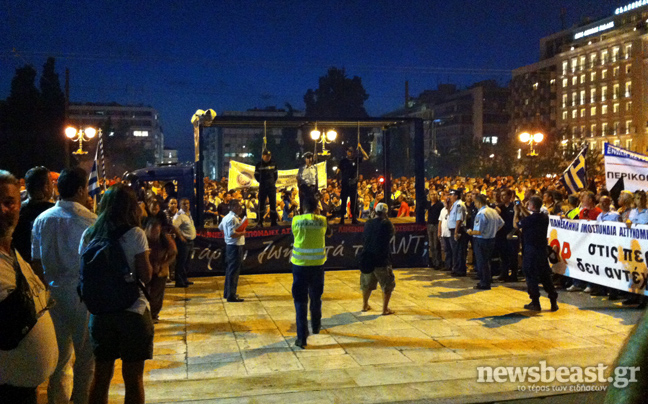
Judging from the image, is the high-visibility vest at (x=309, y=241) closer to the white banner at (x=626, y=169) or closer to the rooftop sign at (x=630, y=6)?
the white banner at (x=626, y=169)

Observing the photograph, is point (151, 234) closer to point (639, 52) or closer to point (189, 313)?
point (189, 313)

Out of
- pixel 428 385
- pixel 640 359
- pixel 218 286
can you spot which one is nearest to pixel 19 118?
pixel 218 286

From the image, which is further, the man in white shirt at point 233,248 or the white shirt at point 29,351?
the man in white shirt at point 233,248

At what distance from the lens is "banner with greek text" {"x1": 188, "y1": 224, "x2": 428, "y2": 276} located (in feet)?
44.7

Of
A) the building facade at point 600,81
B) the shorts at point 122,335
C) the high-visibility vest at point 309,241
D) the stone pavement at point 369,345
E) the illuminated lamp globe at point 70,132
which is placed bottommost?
the stone pavement at point 369,345

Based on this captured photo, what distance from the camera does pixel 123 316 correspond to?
395 centimetres

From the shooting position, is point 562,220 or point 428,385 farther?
point 562,220

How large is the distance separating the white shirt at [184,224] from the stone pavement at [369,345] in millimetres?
1228

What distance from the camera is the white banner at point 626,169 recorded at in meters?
11.9

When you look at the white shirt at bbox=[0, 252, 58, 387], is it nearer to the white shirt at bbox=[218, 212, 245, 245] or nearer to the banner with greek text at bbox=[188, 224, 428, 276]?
the white shirt at bbox=[218, 212, 245, 245]

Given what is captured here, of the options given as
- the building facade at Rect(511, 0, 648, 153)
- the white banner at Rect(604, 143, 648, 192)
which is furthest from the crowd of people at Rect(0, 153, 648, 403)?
the building facade at Rect(511, 0, 648, 153)

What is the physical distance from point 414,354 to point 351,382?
1472 mm

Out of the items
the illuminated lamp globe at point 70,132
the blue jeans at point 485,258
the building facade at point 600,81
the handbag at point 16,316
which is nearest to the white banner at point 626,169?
the blue jeans at point 485,258

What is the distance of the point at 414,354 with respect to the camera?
6957 mm
